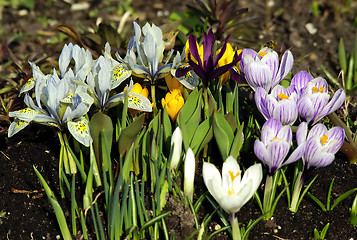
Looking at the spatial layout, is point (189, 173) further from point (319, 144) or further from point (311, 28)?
point (311, 28)

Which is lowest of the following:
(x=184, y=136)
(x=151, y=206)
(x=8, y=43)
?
(x=8, y=43)

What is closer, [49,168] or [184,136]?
[184,136]

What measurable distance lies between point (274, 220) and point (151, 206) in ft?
1.75

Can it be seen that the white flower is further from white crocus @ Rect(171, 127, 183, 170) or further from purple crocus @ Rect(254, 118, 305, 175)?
purple crocus @ Rect(254, 118, 305, 175)

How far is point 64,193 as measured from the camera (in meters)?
2.14

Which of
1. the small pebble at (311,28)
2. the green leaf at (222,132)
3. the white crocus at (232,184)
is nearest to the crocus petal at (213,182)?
the white crocus at (232,184)

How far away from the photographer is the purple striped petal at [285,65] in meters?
2.12

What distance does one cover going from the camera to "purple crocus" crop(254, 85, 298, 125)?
195cm

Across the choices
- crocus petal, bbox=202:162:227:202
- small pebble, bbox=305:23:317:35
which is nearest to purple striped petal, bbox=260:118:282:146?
crocus petal, bbox=202:162:227:202

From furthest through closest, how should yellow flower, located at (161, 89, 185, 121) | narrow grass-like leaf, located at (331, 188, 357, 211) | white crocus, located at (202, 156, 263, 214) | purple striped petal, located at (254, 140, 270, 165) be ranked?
yellow flower, located at (161, 89, 185, 121) < narrow grass-like leaf, located at (331, 188, 357, 211) < purple striped petal, located at (254, 140, 270, 165) < white crocus, located at (202, 156, 263, 214)

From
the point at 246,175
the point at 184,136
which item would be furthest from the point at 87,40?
the point at 246,175

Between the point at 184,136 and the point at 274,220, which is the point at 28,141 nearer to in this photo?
the point at 184,136

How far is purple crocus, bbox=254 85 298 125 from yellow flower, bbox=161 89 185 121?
1.17 ft

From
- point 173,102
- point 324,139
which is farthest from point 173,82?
point 324,139
